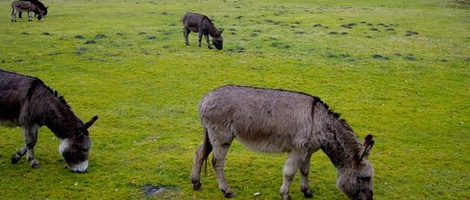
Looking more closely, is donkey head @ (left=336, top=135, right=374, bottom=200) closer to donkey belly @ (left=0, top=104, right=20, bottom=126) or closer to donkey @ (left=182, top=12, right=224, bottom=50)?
donkey belly @ (left=0, top=104, right=20, bottom=126)

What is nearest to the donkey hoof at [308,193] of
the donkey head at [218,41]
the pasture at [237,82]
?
the pasture at [237,82]

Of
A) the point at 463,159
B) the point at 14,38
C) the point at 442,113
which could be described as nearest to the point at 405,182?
the point at 463,159

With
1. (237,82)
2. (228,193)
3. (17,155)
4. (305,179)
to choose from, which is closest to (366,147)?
(305,179)

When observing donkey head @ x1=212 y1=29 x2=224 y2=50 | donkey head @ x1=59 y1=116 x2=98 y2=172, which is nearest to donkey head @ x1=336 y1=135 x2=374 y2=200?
donkey head @ x1=59 y1=116 x2=98 y2=172

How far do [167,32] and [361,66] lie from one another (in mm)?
14965

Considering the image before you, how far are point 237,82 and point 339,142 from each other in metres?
→ 11.8

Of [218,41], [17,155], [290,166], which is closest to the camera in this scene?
[290,166]

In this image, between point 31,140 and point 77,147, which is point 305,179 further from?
point 31,140

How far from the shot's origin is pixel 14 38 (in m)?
29.7

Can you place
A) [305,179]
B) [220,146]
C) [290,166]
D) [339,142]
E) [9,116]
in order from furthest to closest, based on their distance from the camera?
1. [9,116]
2. [305,179]
3. [220,146]
4. [290,166]
5. [339,142]

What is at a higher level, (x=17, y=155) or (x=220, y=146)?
(x=220, y=146)

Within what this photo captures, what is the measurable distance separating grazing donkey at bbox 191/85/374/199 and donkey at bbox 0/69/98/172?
3.30 metres

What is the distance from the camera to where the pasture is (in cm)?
1095

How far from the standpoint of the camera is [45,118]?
1095cm
